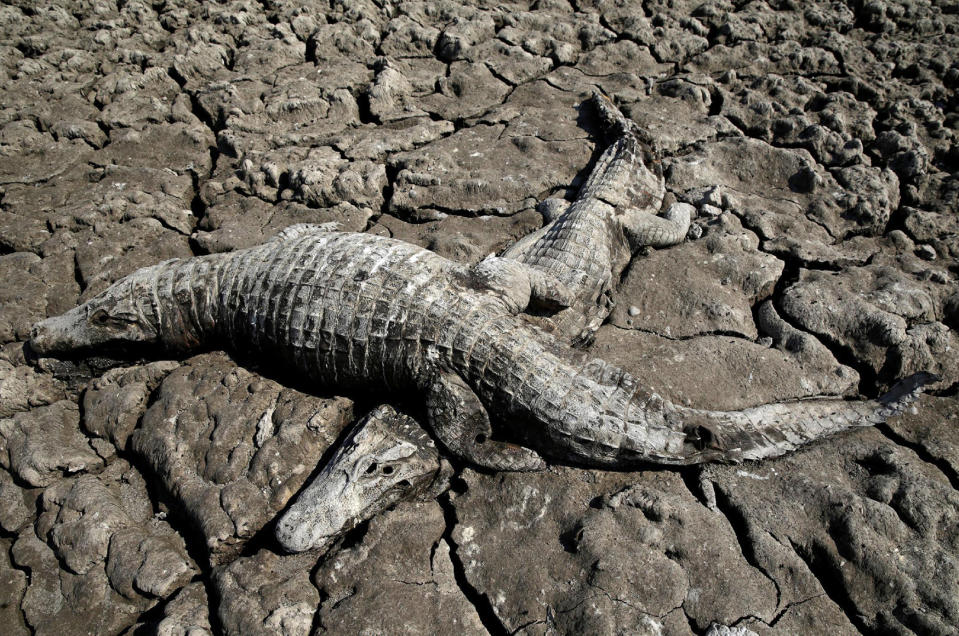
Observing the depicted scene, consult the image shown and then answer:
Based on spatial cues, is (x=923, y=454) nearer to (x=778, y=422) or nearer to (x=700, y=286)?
(x=778, y=422)

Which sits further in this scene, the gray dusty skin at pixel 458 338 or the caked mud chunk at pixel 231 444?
the caked mud chunk at pixel 231 444

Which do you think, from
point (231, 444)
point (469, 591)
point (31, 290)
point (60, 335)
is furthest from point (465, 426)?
point (31, 290)

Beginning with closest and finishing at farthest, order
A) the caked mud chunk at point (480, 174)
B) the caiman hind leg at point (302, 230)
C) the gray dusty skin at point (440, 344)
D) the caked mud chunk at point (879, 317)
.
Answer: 1. the gray dusty skin at point (440, 344)
2. the caked mud chunk at point (879, 317)
3. the caiman hind leg at point (302, 230)
4. the caked mud chunk at point (480, 174)

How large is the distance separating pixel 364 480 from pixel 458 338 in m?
0.94

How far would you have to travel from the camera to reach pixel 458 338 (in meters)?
2.96

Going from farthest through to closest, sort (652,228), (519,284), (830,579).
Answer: (652,228) → (519,284) → (830,579)

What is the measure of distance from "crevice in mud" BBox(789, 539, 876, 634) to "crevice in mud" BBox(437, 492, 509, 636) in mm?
1487

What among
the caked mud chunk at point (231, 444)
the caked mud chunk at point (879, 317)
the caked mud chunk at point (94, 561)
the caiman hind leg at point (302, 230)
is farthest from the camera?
the caiman hind leg at point (302, 230)

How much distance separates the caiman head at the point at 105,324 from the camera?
360cm

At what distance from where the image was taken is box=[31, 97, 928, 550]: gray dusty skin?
2742mm

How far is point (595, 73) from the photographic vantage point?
555 cm

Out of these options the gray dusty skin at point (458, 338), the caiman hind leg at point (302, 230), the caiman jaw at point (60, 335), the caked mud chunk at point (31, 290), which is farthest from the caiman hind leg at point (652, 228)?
the caked mud chunk at point (31, 290)

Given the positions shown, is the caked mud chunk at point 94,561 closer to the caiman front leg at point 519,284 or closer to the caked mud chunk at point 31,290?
the caked mud chunk at point 31,290

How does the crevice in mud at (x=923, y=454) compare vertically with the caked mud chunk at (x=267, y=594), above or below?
above
